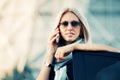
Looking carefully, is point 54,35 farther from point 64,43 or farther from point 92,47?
point 92,47

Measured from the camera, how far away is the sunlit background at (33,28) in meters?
2.31

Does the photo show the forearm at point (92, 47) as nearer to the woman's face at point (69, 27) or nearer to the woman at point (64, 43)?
the woman at point (64, 43)

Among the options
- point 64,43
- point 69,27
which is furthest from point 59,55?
point 69,27

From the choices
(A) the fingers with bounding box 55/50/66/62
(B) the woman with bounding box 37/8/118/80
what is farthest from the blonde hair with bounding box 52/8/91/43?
(A) the fingers with bounding box 55/50/66/62

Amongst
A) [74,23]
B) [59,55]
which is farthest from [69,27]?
[59,55]

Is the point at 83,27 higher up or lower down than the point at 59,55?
higher up

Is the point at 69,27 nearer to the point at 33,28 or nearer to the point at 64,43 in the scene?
the point at 64,43

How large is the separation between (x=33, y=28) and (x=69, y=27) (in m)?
0.27

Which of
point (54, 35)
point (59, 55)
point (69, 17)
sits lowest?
point (59, 55)

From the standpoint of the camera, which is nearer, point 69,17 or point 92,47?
point 92,47

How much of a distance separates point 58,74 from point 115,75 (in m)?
0.50

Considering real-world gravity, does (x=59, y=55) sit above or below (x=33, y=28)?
below

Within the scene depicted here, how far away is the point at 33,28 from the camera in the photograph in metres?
2.38

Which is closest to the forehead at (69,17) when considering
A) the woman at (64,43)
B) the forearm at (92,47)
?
the woman at (64,43)
